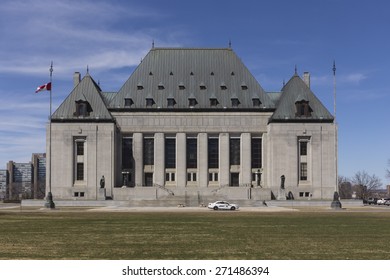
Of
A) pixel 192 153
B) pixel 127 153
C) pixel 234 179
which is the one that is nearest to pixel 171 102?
pixel 192 153

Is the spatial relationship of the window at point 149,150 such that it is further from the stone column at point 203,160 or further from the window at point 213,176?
the window at point 213,176

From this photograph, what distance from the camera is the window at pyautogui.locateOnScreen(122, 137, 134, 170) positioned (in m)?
99.2

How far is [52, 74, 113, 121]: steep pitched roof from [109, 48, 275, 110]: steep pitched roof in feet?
7.77

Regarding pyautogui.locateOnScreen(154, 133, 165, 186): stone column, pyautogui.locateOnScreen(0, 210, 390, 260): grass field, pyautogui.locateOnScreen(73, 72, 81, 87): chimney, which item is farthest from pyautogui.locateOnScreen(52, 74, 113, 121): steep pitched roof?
pyautogui.locateOnScreen(0, 210, 390, 260): grass field

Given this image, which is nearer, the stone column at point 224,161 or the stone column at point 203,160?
the stone column at point 224,161

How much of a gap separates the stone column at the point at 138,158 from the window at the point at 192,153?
25.4 feet

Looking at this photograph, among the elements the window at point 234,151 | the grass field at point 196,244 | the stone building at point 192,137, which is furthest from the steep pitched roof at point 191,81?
the grass field at point 196,244

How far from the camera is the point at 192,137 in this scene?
3910 inches

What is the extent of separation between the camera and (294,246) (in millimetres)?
24516

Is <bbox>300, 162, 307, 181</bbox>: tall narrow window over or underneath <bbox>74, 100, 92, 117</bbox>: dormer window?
underneath

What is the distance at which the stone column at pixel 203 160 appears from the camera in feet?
323

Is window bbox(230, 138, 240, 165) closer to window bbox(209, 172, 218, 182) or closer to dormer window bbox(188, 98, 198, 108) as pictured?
window bbox(209, 172, 218, 182)

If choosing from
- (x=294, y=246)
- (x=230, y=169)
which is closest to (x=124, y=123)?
(x=230, y=169)
